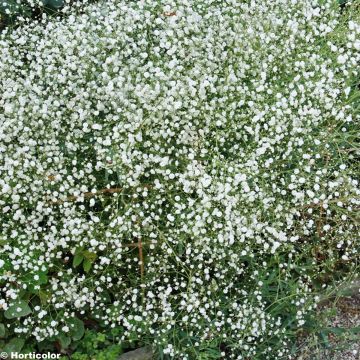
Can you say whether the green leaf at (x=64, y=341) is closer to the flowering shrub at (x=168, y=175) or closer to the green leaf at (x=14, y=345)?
the flowering shrub at (x=168, y=175)

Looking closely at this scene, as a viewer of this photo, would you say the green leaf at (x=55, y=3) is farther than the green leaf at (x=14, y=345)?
Yes

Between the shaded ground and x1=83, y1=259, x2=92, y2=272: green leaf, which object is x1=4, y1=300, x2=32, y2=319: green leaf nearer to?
x1=83, y1=259, x2=92, y2=272: green leaf

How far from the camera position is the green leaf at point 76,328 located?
3.68 meters

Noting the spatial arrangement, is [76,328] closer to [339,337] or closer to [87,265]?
[87,265]

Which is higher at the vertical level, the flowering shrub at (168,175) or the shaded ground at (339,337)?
the flowering shrub at (168,175)

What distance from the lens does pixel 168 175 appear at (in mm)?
3746

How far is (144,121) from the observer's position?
3.51m

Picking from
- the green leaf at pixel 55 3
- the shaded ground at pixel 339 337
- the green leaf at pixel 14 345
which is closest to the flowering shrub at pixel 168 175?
the green leaf at pixel 14 345

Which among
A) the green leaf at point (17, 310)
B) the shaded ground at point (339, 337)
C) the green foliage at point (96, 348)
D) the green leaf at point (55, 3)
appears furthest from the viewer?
the green leaf at point (55, 3)

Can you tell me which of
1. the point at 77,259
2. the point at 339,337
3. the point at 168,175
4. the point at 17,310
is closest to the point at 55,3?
the point at 168,175

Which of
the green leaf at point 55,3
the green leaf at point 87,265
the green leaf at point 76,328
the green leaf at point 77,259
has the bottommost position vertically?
the green leaf at point 76,328

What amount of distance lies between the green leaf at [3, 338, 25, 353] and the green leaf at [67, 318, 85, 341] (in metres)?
0.32

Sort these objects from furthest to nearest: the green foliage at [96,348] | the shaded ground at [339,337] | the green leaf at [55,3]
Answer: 1. the green leaf at [55,3]
2. the shaded ground at [339,337]
3. the green foliage at [96,348]

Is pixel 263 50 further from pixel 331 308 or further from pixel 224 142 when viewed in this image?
pixel 331 308
